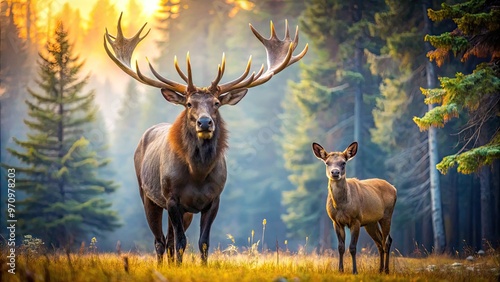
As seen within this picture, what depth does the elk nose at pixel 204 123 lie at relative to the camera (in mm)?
8852

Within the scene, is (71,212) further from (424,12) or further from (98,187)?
(424,12)

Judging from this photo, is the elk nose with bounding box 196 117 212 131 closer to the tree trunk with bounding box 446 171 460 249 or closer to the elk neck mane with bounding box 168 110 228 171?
the elk neck mane with bounding box 168 110 228 171

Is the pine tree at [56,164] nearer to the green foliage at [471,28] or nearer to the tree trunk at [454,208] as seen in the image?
the tree trunk at [454,208]

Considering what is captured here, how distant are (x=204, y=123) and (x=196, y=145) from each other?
0.61 m

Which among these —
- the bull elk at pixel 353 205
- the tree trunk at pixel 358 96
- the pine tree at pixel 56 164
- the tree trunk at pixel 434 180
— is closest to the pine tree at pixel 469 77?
the bull elk at pixel 353 205

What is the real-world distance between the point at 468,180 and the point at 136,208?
2810cm

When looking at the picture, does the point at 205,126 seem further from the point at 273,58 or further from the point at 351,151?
the point at 273,58

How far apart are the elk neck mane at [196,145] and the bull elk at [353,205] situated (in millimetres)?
1847

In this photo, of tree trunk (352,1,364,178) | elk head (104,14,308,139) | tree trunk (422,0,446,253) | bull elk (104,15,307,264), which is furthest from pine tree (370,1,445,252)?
bull elk (104,15,307,264)

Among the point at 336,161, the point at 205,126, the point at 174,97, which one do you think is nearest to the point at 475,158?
the point at 336,161

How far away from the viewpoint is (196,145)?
9.35 m

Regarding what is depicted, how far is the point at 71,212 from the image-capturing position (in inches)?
1070

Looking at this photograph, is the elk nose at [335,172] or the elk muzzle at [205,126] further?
the elk nose at [335,172]

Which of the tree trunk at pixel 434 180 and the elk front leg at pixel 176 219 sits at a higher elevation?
the tree trunk at pixel 434 180
